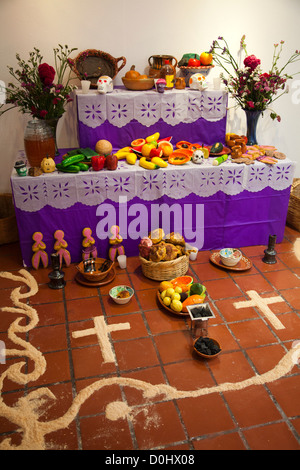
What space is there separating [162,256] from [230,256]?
2.28ft

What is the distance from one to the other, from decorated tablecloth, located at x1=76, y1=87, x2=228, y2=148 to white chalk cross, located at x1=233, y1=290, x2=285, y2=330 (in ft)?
5.92

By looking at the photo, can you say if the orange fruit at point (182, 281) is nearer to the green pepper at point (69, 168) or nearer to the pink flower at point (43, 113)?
the green pepper at point (69, 168)

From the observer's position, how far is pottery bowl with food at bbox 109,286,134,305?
11.2ft

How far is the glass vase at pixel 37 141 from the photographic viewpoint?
3.83 meters

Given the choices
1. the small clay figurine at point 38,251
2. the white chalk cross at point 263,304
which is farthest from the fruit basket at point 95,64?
the white chalk cross at point 263,304

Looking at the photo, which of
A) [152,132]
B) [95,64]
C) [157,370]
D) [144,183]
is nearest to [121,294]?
[157,370]

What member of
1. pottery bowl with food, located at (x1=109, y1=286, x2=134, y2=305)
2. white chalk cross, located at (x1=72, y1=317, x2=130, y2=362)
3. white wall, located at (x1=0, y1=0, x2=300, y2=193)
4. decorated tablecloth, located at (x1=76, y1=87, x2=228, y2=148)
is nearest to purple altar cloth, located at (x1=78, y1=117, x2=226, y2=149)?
decorated tablecloth, located at (x1=76, y1=87, x2=228, y2=148)

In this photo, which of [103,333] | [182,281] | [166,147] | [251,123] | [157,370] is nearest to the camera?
[157,370]

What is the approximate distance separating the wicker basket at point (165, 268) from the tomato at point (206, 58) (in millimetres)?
2050

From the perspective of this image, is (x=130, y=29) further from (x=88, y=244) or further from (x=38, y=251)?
(x=38, y=251)

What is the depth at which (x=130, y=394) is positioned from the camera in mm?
2639

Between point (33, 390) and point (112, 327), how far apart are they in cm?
76

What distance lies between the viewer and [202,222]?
13.6ft
